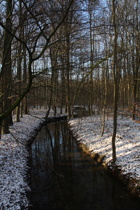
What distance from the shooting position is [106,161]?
9258 millimetres

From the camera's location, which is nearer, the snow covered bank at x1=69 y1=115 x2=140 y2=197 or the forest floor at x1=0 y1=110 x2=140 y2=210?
the forest floor at x1=0 y1=110 x2=140 y2=210

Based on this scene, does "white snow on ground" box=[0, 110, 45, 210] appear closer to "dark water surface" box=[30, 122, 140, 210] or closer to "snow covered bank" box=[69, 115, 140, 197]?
"dark water surface" box=[30, 122, 140, 210]

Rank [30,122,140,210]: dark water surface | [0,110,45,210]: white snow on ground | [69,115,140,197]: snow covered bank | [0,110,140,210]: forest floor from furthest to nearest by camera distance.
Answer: [69,115,140,197]: snow covered bank < [30,122,140,210]: dark water surface < [0,110,140,210]: forest floor < [0,110,45,210]: white snow on ground

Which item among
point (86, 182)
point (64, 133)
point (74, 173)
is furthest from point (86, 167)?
point (64, 133)

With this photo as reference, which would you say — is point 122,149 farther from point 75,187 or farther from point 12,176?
point 12,176

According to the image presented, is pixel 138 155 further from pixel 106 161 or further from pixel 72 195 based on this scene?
pixel 72 195

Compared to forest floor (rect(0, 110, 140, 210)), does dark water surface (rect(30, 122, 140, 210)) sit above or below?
below

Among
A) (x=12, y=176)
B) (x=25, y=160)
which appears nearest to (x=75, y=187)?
(x=12, y=176)

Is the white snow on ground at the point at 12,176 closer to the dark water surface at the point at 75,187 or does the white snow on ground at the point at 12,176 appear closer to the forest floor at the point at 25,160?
the forest floor at the point at 25,160

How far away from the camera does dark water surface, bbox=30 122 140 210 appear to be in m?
6.20

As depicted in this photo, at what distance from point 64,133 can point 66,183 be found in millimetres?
9487

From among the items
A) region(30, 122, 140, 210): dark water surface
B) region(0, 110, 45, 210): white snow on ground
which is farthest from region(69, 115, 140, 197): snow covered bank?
region(0, 110, 45, 210): white snow on ground

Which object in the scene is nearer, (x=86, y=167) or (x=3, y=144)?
(x=86, y=167)

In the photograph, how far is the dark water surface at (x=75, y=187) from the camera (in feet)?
20.3
